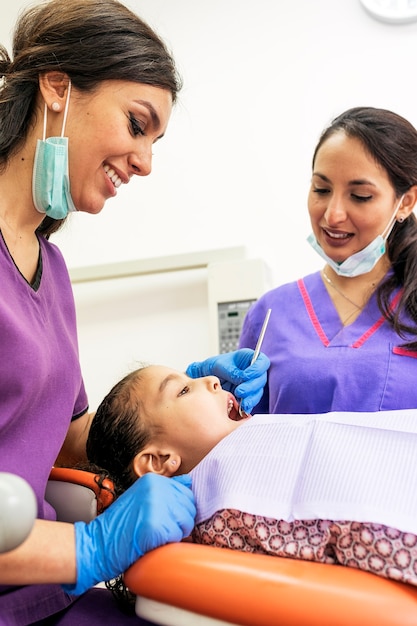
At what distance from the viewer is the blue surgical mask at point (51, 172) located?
127 cm

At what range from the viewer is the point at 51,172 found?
1267 millimetres

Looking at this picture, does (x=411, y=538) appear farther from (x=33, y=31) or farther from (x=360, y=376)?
(x=33, y=31)

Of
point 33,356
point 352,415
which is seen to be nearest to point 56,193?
point 33,356

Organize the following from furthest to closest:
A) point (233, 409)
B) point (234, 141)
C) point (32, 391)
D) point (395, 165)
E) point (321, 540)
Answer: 1. point (234, 141)
2. point (395, 165)
3. point (233, 409)
4. point (32, 391)
5. point (321, 540)

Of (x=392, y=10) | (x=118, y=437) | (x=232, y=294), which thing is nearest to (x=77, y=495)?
(x=118, y=437)

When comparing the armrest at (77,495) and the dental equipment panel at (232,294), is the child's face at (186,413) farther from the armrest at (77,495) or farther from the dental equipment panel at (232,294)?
the dental equipment panel at (232,294)

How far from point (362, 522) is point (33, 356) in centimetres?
59

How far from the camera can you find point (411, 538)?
2.93 ft

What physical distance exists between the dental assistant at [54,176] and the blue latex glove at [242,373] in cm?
36

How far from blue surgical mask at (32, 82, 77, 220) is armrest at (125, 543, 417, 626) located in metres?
0.69

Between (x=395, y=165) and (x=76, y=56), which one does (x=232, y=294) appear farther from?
(x=76, y=56)

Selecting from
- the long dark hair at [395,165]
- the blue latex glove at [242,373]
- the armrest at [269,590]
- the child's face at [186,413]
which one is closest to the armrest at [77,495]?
the child's face at [186,413]

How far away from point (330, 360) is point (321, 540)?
0.68 meters

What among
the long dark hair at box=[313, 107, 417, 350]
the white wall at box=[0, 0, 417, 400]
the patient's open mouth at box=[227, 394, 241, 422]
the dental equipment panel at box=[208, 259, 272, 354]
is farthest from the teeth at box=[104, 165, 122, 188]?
the white wall at box=[0, 0, 417, 400]
